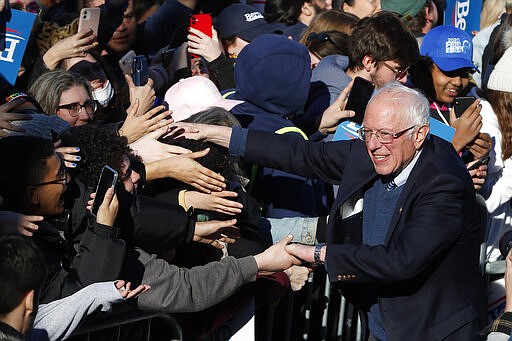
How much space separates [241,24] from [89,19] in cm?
147

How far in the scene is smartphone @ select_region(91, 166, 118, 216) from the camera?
14.1 feet

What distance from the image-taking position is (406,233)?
4621mm

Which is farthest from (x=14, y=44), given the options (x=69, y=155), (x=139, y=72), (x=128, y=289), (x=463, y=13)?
(x=463, y=13)

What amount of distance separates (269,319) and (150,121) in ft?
4.17

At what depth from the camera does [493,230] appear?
6852mm

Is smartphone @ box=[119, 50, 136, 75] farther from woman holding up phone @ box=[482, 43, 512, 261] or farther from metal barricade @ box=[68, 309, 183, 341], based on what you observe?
woman holding up phone @ box=[482, 43, 512, 261]

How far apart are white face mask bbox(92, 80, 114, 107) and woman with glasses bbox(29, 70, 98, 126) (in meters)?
0.50

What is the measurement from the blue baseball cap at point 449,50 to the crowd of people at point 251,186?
0.01 metres

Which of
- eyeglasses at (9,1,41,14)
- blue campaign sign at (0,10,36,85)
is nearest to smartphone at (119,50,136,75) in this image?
eyeglasses at (9,1,41,14)

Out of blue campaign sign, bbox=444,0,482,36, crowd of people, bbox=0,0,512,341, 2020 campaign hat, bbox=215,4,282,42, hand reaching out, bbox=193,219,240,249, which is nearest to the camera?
crowd of people, bbox=0,0,512,341

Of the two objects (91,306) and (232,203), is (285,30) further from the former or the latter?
(91,306)

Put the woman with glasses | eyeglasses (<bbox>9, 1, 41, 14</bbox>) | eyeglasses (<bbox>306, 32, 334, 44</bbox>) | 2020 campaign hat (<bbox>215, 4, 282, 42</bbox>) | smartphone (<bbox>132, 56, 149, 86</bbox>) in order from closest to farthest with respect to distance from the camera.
Answer: the woman with glasses → smartphone (<bbox>132, 56, 149, 86</bbox>) → eyeglasses (<bbox>9, 1, 41, 14</bbox>) → eyeglasses (<bbox>306, 32, 334, 44</bbox>) → 2020 campaign hat (<bbox>215, 4, 282, 42</bbox>)

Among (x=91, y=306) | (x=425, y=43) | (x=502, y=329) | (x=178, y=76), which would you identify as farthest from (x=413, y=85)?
(x=91, y=306)

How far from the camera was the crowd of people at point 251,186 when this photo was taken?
427 cm
